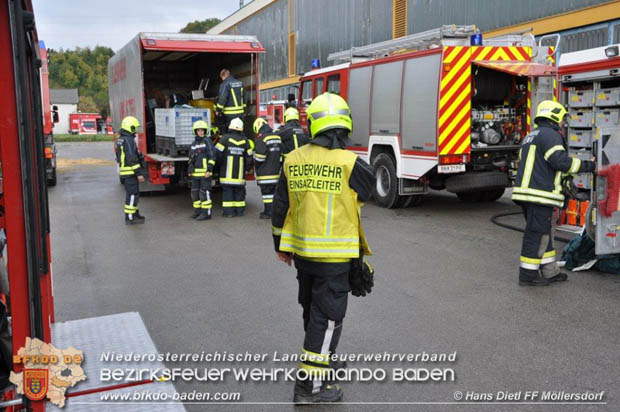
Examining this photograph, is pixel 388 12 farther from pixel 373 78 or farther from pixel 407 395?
pixel 407 395

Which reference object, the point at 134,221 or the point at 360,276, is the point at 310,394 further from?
the point at 134,221

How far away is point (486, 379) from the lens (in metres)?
4.00

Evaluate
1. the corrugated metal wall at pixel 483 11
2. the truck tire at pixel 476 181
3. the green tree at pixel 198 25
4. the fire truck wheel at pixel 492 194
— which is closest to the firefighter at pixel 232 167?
the truck tire at pixel 476 181

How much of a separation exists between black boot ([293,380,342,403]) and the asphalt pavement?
7 cm

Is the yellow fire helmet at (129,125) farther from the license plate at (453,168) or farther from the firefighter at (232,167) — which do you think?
the license plate at (453,168)

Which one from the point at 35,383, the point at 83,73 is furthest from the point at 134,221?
the point at 83,73

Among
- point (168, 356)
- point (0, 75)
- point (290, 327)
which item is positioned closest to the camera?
point (0, 75)

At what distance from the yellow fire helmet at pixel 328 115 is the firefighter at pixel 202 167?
22.9 feet

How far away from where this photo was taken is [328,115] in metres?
3.66

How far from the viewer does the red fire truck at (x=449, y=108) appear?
959 centimetres

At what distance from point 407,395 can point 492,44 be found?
7.86m

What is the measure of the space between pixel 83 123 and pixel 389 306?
68.5m

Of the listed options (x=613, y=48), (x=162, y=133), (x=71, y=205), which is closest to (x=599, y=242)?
(x=613, y=48)

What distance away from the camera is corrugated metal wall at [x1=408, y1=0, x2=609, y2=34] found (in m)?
16.6
